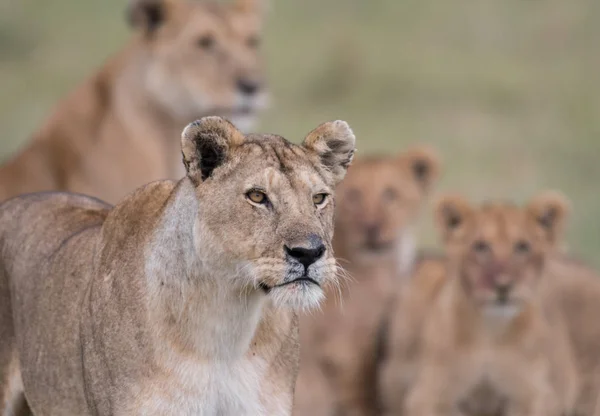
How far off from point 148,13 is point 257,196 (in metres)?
3.81

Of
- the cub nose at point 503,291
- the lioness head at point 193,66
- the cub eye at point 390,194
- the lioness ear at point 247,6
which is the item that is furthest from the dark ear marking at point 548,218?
the lioness ear at point 247,6

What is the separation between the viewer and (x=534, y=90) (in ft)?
56.0


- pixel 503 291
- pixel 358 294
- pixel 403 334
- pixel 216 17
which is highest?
pixel 216 17

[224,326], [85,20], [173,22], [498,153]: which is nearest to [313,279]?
[224,326]

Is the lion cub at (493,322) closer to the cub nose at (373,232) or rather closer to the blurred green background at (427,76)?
the cub nose at (373,232)

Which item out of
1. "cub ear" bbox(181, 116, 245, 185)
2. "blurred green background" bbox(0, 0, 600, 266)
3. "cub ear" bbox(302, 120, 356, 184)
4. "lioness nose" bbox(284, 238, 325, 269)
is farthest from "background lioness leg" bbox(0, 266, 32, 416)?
"blurred green background" bbox(0, 0, 600, 266)

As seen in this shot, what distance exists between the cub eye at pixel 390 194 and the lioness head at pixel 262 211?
12.3ft

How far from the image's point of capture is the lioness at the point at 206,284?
4586mm

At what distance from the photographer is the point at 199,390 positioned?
15.4ft

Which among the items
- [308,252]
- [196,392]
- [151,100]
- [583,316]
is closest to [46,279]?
[196,392]

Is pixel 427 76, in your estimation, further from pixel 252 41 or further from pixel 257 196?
pixel 257 196

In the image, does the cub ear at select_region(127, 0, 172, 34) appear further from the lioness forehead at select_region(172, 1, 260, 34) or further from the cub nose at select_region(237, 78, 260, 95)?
the cub nose at select_region(237, 78, 260, 95)

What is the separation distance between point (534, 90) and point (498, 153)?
1.97m

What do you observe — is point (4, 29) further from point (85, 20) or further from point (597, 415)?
point (597, 415)
